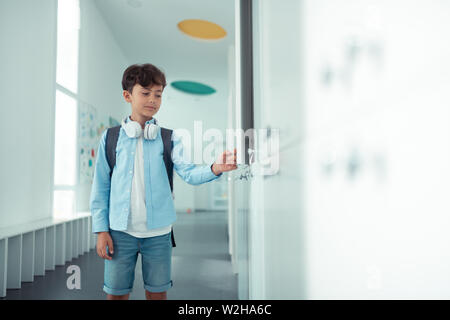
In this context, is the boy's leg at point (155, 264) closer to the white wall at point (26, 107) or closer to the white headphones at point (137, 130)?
the white headphones at point (137, 130)

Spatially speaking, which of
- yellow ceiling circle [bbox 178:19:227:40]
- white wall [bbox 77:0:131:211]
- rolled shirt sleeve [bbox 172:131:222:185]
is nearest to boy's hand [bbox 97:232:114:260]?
rolled shirt sleeve [bbox 172:131:222:185]

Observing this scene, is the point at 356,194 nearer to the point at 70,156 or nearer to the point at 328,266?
the point at 328,266

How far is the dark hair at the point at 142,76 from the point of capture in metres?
1.23

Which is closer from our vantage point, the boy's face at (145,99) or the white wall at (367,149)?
the white wall at (367,149)

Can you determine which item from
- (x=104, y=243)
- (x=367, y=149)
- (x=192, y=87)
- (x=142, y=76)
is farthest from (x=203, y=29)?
(x=367, y=149)

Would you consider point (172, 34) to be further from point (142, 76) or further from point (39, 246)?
point (39, 246)

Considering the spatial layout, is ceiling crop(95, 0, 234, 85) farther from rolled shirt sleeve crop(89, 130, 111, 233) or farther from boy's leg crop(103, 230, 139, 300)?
boy's leg crop(103, 230, 139, 300)

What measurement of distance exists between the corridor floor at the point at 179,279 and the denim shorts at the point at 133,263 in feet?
0.24

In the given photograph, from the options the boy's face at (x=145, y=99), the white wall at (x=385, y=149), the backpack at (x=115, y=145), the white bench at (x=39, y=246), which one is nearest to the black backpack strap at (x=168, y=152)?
the backpack at (x=115, y=145)

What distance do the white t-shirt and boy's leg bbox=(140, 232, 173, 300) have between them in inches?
1.1

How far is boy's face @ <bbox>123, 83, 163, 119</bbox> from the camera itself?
1235mm

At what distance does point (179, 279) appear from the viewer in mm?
2055

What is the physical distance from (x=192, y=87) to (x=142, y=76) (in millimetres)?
993
